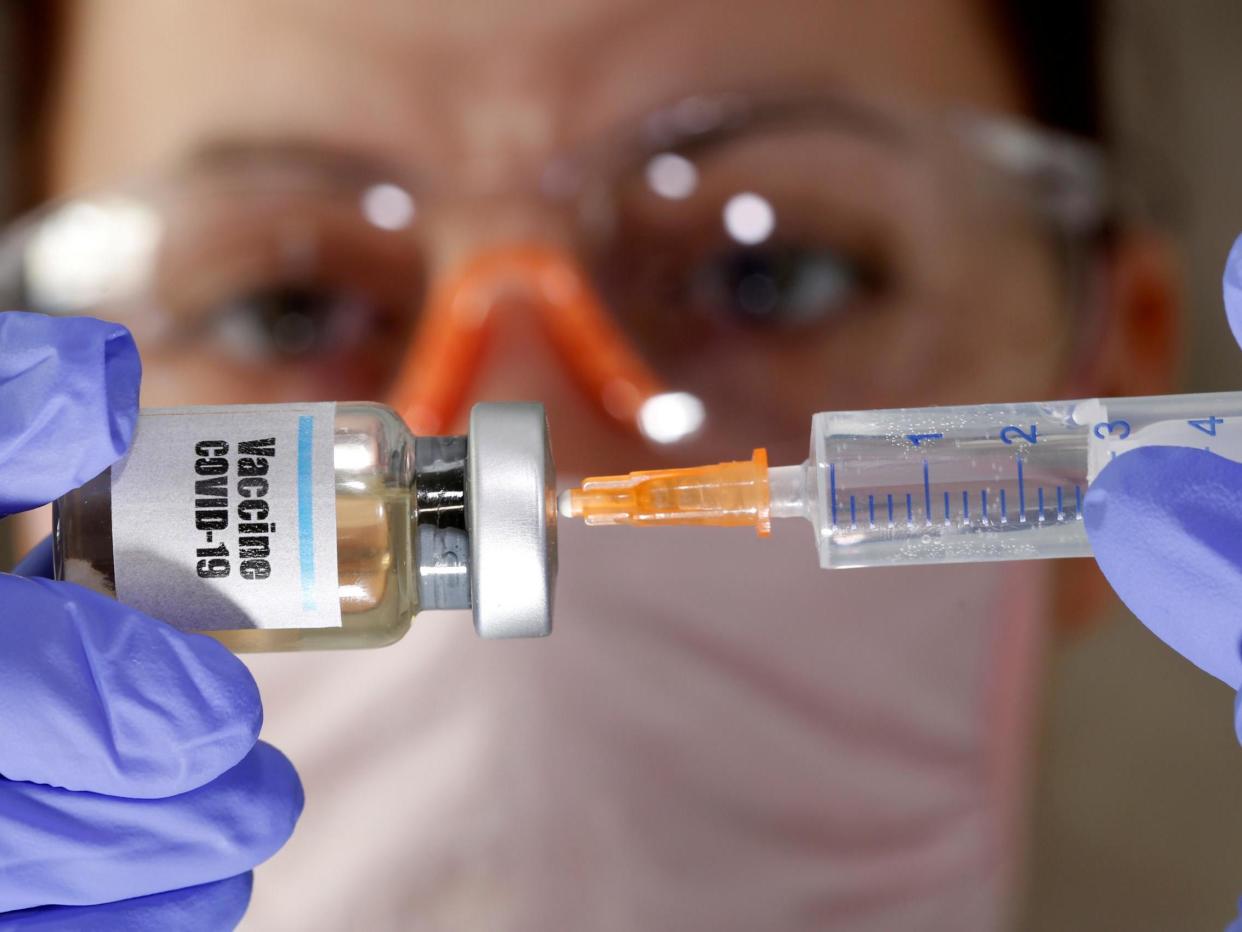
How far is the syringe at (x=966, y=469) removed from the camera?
85 cm

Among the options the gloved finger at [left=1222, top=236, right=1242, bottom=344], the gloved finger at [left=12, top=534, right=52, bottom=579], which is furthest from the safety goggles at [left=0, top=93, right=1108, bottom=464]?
the gloved finger at [left=1222, top=236, right=1242, bottom=344]

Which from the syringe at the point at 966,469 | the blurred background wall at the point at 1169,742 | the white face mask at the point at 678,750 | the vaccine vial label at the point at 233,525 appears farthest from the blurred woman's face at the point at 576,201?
the blurred background wall at the point at 1169,742

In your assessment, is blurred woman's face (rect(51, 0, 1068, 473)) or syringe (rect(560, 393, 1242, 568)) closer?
syringe (rect(560, 393, 1242, 568))

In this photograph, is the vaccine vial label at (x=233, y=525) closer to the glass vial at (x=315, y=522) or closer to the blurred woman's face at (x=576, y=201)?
the glass vial at (x=315, y=522)

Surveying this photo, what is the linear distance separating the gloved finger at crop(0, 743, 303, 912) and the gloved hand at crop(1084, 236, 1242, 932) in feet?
2.00

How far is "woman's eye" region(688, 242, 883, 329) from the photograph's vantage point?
151 centimetres

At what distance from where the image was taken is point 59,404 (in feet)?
2.40

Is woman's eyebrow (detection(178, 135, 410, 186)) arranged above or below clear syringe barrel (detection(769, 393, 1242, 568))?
above

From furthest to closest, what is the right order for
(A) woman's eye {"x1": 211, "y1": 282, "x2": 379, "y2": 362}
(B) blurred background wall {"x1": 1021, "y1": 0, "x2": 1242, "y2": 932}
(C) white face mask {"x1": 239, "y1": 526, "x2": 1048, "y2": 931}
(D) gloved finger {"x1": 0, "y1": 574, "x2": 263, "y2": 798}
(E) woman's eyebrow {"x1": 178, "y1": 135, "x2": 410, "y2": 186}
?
(B) blurred background wall {"x1": 1021, "y1": 0, "x2": 1242, "y2": 932} < (A) woman's eye {"x1": 211, "y1": 282, "x2": 379, "y2": 362} < (E) woman's eyebrow {"x1": 178, "y1": 135, "x2": 410, "y2": 186} < (C) white face mask {"x1": 239, "y1": 526, "x2": 1048, "y2": 931} < (D) gloved finger {"x1": 0, "y1": 574, "x2": 263, "y2": 798}

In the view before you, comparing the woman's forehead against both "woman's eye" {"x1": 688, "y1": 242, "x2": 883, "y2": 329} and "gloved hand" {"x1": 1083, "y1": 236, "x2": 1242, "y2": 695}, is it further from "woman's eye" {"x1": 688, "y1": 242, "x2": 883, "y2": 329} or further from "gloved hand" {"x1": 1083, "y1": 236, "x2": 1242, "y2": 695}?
"gloved hand" {"x1": 1083, "y1": 236, "x2": 1242, "y2": 695}

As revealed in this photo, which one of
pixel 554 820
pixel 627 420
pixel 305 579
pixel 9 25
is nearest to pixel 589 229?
pixel 627 420

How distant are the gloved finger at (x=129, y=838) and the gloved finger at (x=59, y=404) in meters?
0.21

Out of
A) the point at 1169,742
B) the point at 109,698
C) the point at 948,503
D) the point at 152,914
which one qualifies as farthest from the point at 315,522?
the point at 1169,742

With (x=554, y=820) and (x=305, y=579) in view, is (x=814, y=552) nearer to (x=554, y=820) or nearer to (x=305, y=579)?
(x=554, y=820)
